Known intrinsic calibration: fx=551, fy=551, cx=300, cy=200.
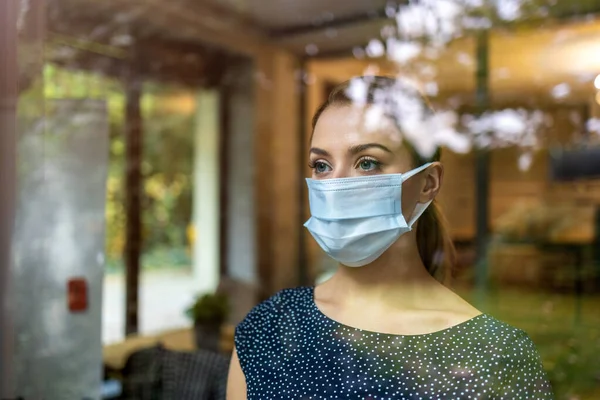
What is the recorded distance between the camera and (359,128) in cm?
115

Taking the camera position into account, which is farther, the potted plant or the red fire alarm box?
the potted plant

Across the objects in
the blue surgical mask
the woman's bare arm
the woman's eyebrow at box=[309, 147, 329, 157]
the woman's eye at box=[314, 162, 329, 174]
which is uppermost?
the woman's eyebrow at box=[309, 147, 329, 157]

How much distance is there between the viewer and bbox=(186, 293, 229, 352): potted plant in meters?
2.90

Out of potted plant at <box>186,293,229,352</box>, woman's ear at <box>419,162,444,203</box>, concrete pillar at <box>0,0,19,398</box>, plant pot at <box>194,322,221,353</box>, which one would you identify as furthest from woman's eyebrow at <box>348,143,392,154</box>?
potted plant at <box>186,293,229,352</box>

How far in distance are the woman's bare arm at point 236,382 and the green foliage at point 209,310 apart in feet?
5.94

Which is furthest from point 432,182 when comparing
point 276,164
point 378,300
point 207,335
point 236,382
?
point 276,164

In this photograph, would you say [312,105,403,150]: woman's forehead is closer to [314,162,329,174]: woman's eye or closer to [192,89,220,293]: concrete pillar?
[314,162,329,174]: woman's eye

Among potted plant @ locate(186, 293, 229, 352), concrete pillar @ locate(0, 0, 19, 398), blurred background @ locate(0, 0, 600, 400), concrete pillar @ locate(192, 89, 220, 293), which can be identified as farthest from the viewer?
concrete pillar @ locate(192, 89, 220, 293)

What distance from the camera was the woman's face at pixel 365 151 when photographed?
1130mm

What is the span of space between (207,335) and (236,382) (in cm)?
175

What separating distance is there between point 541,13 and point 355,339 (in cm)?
297

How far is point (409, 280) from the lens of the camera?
1146 millimetres

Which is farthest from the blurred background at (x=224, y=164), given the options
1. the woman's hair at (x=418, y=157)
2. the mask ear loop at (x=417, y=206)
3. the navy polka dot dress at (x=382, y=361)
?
the mask ear loop at (x=417, y=206)

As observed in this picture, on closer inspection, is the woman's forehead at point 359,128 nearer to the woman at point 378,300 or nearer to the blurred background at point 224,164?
the woman at point 378,300
